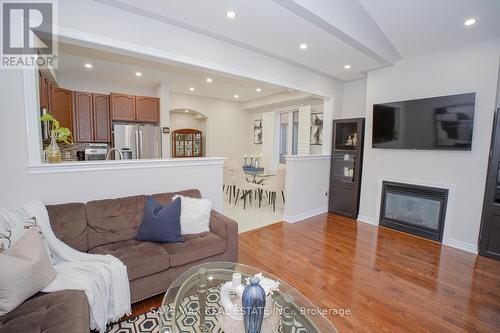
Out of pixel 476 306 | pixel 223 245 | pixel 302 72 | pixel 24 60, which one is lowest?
pixel 476 306

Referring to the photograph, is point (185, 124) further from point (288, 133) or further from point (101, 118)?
point (288, 133)

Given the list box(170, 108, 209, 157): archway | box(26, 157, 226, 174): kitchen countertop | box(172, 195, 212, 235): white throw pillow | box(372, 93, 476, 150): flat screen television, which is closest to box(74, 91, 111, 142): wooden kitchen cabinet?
box(170, 108, 209, 157): archway

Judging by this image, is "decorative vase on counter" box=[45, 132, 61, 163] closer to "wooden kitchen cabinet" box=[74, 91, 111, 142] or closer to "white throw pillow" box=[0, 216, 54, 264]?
"white throw pillow" box=[0, 216, 54, 264]

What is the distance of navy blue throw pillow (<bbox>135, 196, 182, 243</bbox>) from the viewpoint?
2145 mm

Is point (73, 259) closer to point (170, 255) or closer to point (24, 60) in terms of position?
point (170, 255)

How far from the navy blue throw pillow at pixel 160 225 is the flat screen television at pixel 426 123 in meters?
3.45

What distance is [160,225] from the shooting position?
2146mm

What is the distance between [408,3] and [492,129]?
6.39 ft

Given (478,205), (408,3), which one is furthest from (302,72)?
(478,205)

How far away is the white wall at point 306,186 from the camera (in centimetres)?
408

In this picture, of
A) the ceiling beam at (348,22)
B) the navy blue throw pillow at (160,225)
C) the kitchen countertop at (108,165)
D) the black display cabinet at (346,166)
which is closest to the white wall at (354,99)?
the black display cabinet at (346,166)

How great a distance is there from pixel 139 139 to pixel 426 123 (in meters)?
5.26

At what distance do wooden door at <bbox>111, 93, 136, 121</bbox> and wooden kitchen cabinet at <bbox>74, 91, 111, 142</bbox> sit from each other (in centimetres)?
16

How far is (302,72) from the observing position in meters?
3.98
